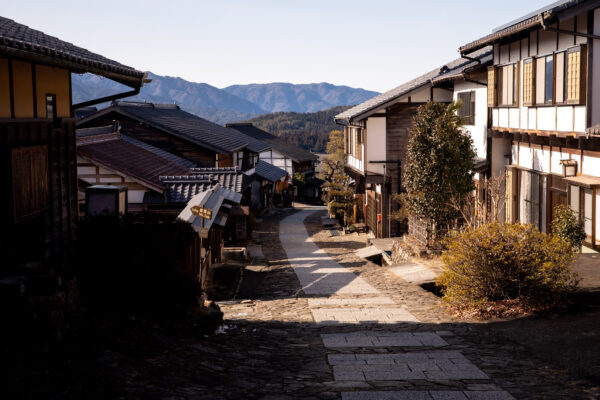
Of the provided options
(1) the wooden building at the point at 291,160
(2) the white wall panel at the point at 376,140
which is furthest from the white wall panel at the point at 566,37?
(1) the wooden building at the point at 291,160

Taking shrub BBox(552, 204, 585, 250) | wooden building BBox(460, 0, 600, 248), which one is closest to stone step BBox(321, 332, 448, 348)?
wooden building BBox(460, 0, 600, 248)

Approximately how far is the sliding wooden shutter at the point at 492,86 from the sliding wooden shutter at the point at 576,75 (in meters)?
5.48

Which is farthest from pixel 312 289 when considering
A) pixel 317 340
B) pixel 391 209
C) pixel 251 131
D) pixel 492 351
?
pixel 251 131

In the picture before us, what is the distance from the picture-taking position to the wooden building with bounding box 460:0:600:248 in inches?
545

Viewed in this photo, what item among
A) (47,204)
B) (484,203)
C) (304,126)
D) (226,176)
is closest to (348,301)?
(484,203)

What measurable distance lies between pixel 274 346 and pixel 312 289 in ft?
24.6

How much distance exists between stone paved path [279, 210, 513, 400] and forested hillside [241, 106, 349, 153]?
96.8m

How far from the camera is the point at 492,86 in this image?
20.4 metres

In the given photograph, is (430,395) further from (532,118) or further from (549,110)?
(532,118)

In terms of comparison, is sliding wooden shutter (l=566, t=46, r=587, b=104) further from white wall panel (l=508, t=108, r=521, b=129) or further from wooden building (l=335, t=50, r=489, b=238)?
wooden building (l=335, t=50, r=489, b=238)

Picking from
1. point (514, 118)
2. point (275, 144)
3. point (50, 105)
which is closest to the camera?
point (50, 105)

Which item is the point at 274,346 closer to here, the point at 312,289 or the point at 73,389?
the point at 73,389

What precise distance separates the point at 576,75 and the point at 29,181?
12.2m

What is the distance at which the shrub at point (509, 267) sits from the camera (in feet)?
36.3
